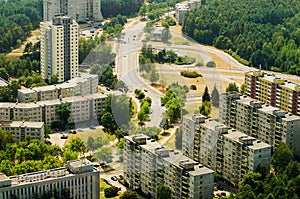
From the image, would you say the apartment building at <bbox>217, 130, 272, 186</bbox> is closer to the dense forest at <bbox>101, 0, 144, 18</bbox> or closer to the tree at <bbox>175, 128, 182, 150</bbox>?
the tree at <bbox>175, 128, 182, 150</bbox>

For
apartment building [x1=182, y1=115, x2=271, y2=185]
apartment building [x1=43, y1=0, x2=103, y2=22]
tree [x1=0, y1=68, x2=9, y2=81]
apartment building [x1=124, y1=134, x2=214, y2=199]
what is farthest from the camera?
apartment building [x1=43, y1=0, x2=103, y2=22]

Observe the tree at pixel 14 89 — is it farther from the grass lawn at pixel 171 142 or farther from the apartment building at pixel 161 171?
the apartment building at pixel 161 171

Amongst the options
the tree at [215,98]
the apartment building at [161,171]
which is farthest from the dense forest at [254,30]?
the apartment building at [161,171]

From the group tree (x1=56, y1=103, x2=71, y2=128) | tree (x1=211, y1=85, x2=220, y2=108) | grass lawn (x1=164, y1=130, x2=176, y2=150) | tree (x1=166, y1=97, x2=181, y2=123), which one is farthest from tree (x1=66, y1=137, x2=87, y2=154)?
tree (x1=211, y1=85, x2=220, y2=108)

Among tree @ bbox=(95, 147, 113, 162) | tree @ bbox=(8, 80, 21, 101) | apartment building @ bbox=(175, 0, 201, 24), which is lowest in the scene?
tree @ bbox=(95, 147, 113, 162)

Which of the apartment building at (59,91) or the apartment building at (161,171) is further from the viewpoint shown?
the apartment building at (59,91)

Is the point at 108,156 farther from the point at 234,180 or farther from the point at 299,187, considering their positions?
the point at 299,187

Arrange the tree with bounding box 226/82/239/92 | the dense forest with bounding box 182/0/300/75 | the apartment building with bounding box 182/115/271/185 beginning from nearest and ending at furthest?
the apartment building with bounding box 182/115/271/185 < the tree with bounding box 226/82/239/92 < the dense forest with bounding box 182/0/300/75
